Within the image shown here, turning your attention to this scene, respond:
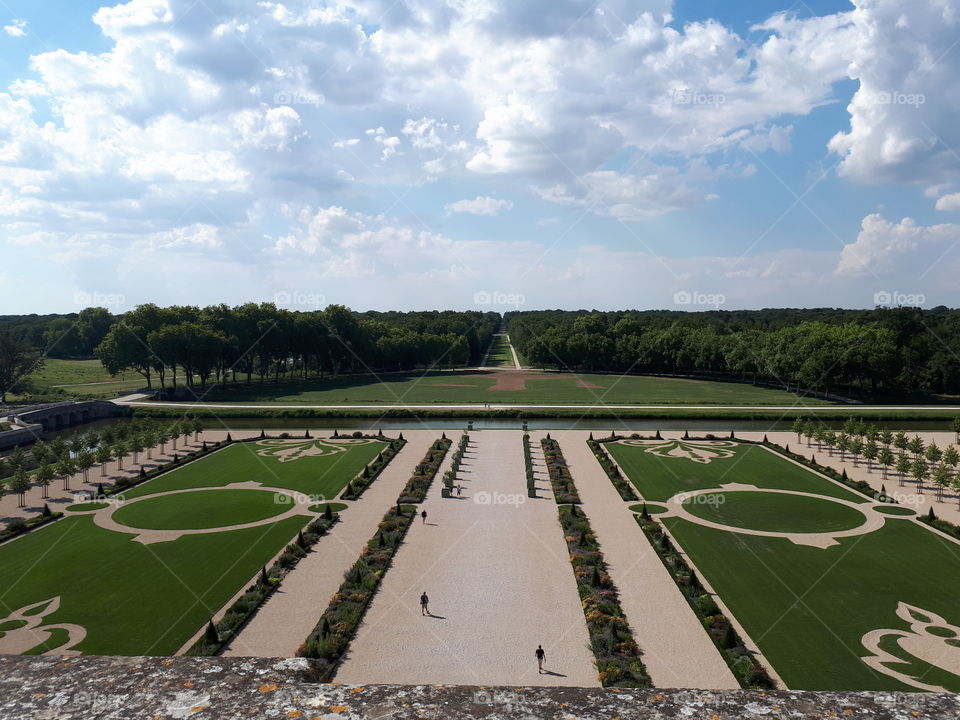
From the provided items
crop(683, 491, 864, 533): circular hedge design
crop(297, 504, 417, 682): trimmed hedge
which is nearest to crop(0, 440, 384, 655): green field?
crop(297, 504, 417, 682): trimmed hedge

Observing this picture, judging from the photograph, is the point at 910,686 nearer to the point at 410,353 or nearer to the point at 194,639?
the point at 194,639

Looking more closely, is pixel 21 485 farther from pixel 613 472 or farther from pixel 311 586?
pixel 613 472

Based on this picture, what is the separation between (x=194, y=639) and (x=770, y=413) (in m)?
80.4

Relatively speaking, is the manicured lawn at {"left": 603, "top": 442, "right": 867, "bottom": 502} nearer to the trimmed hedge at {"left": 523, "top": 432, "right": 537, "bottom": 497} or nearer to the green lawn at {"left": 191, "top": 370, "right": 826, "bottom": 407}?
the trimmed hedge at {"left": 523, "top": 432, "right": 537, "bottom": 497}

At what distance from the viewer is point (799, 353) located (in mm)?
111688

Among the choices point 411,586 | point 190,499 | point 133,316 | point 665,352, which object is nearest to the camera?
point 411,586

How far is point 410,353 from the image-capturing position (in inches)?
5984

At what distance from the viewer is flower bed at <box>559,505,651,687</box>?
904 inches

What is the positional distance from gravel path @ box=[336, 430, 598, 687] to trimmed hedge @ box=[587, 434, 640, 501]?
20.6 feet

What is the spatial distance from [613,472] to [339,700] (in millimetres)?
48457

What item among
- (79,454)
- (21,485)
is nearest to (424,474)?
(21,485)

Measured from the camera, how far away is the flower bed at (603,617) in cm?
2295

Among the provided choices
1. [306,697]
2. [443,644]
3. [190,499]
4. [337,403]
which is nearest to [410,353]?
[337,403]

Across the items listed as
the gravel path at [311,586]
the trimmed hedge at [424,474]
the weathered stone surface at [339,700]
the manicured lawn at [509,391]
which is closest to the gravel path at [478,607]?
the trimmed hedge at [424,474]
